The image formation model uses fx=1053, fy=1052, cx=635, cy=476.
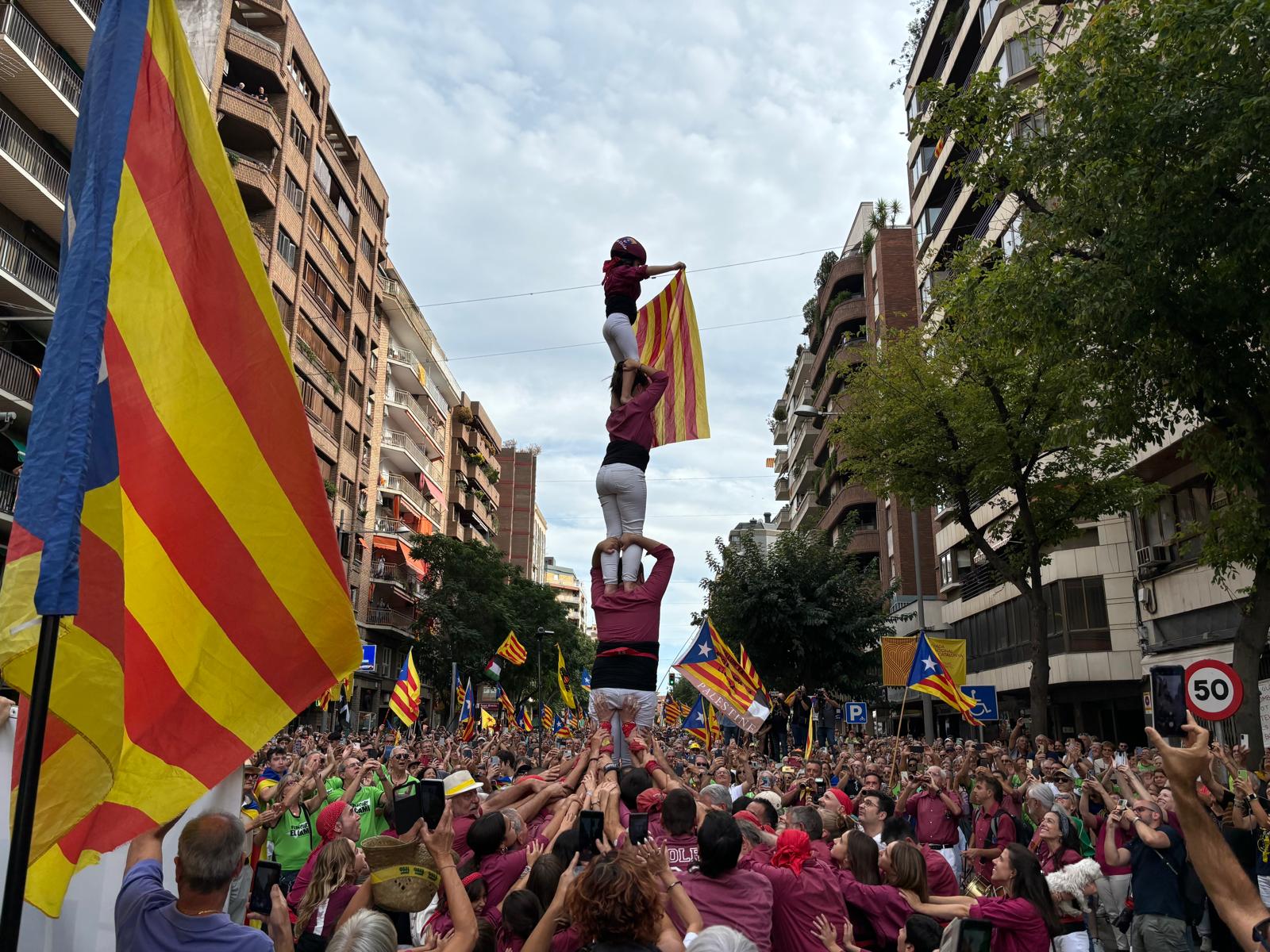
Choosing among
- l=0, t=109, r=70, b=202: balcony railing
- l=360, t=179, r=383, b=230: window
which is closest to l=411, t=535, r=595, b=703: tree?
l=360, t=179, r=383, b=230: window

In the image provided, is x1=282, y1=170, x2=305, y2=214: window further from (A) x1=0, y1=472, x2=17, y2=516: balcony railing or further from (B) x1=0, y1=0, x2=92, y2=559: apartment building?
(A) x1=0, y1=472, x2=17, y2=516: balcony railing

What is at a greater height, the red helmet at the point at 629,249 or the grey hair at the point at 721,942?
the red helmet at the point at 629,249

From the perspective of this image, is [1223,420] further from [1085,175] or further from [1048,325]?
[1085,175]

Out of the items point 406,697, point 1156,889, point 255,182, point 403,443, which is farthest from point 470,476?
point 1156,889

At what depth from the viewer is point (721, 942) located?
381 cm

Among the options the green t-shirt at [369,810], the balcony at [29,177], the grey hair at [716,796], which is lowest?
the green t-shirt at [369,810]

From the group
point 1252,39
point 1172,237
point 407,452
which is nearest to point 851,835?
point 1172,237

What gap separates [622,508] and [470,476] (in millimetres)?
65615

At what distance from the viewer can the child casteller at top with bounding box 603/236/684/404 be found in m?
10.1

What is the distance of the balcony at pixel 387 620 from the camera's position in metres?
49.7

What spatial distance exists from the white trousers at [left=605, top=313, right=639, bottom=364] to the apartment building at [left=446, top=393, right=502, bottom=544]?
60.5 meters

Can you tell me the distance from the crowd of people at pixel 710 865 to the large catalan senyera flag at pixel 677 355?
356 cm

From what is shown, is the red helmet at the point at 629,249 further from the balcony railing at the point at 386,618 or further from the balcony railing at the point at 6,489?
the balcony railing at the point at 386,618

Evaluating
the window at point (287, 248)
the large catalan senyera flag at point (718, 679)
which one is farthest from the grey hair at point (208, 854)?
the window at point (287, 248)
